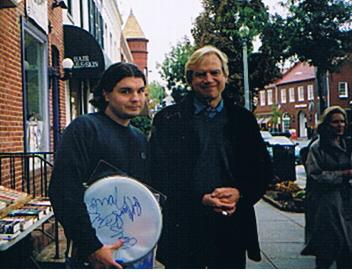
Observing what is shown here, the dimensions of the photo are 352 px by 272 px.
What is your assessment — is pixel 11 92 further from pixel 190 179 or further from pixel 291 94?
pixel 190 179

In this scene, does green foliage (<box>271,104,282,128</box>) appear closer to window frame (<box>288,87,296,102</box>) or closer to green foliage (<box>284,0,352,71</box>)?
window frame (<box>288,87,296,102</box>)

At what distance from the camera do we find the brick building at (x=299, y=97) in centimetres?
234

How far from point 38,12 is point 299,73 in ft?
6.01

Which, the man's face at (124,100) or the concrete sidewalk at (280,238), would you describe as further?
the concrete sidewalk at (280,238)

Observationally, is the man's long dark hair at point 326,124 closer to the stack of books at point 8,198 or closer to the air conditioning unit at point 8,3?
the stack of books at point 8,198

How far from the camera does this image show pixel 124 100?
4.85 feet

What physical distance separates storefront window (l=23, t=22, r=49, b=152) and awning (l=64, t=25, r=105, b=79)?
0.19 m

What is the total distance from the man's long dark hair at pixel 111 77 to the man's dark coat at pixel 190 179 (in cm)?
18

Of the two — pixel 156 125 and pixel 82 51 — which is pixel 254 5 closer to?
pixel 156 125

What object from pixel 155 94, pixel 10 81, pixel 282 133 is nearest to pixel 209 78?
pixel 155 94

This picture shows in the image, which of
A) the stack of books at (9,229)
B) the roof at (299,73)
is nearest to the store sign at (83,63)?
the roof at (299,73)

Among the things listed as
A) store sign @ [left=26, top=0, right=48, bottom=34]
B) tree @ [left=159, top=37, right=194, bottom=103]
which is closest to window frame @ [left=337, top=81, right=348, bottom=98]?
tree @ [left=159, top=37, right=194, bottom=103]

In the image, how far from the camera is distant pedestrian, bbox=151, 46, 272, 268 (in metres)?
1.58

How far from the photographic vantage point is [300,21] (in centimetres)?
238
